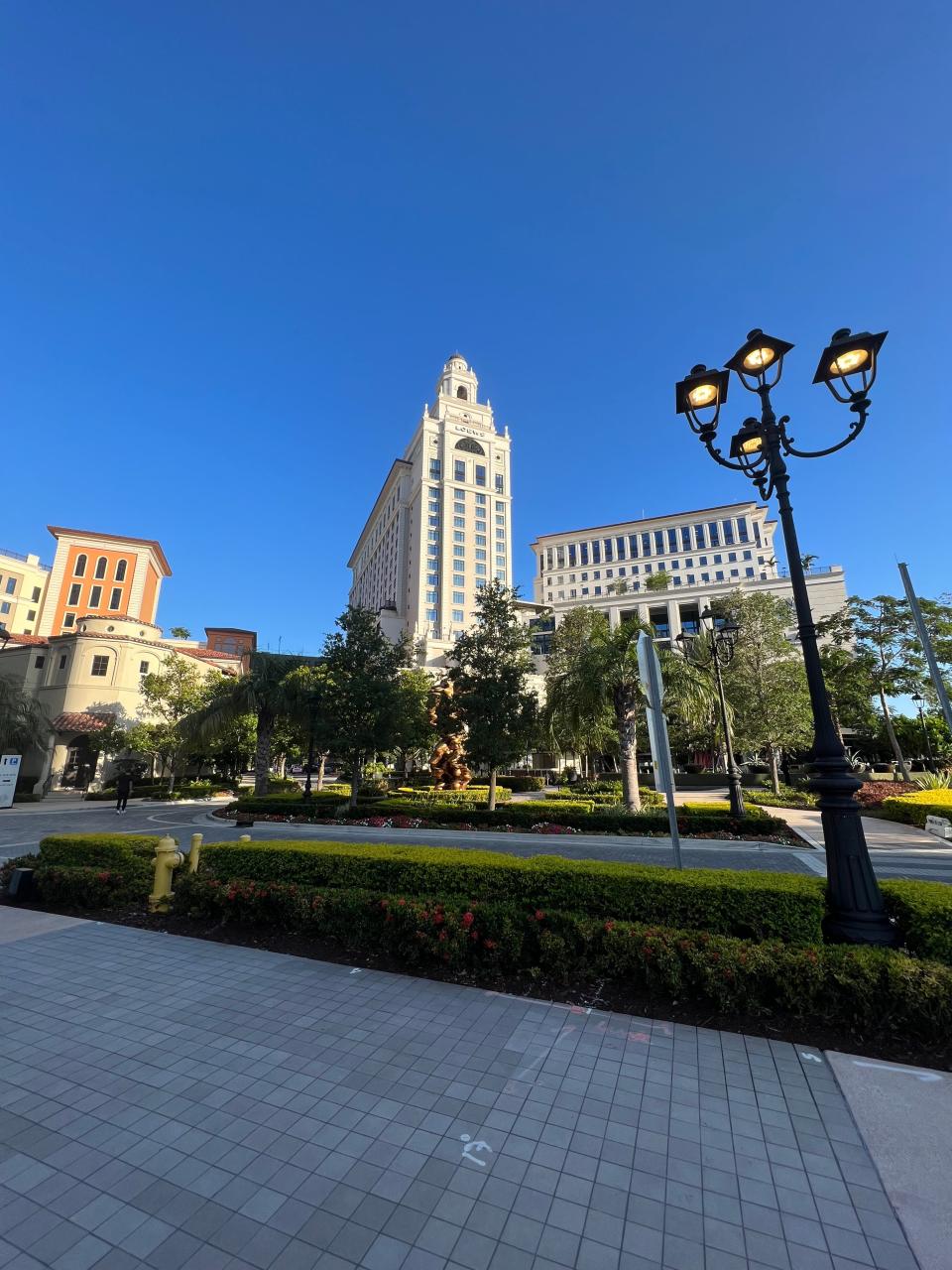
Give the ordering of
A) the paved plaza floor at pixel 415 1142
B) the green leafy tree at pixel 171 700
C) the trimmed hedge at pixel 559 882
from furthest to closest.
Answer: the green leafy tree at pixel 171 700 → the trimmed hedge at pixel 559 882 → the paved plaza floor at pixel 415 1142

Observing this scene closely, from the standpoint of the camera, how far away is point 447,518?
79.4 m

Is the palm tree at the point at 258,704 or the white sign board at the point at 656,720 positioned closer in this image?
the white sign board at the point at 656,720

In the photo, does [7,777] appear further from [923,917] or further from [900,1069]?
[923,917]

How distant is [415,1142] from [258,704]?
23191 millimetres

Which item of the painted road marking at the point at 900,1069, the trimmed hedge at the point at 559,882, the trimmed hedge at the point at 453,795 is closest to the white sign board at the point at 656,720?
the trimmed hedge at the point at 559,882

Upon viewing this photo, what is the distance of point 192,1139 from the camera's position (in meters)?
3.22

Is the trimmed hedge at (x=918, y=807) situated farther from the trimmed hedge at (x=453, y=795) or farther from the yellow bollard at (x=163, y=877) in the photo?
the yellow bollard at (x=163, y=877)

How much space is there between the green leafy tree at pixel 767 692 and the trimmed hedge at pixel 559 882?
2697cm

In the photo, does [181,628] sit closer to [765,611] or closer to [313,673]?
[313,673]

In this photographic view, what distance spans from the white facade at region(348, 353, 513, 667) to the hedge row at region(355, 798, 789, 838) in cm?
4890

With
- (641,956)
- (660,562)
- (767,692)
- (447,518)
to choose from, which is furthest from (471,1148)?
(660,562)

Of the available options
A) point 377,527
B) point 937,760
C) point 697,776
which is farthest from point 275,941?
point 377,527

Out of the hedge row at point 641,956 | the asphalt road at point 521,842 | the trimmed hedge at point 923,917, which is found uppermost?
the trimmed hedge at point 923,917

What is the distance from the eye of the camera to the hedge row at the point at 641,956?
4367 mm
